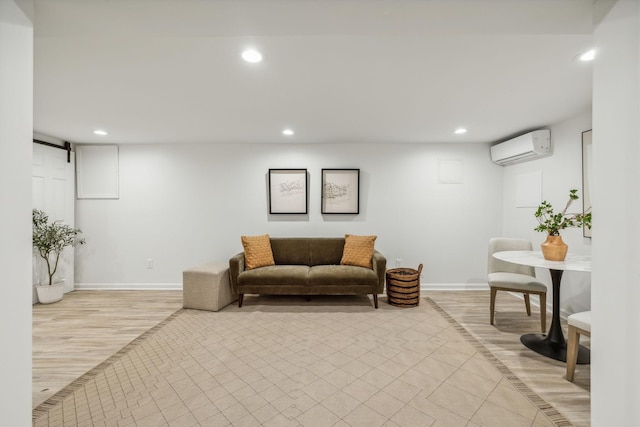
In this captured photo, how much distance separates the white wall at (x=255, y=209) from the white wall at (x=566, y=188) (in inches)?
27.9

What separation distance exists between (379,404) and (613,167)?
1790 mm

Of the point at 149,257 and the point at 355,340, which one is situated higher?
the point at 149,257

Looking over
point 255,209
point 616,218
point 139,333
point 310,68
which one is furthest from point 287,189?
point 616,218

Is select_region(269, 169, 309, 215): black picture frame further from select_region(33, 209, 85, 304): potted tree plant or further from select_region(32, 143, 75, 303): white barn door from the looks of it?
select_region(32, 143, 75, 303): white barn door

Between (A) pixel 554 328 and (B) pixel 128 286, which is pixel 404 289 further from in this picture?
(B) pixel 128 286

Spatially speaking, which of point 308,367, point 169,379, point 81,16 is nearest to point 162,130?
point 81,16

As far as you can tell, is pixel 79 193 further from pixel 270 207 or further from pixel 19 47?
pixel 19 47

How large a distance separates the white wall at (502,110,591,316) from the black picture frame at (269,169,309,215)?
10.5 ft

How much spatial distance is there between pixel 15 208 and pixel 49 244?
3463mm

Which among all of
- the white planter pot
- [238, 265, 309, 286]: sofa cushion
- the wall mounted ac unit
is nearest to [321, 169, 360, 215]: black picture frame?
[238, 265, 309, 286]: sofa cushion

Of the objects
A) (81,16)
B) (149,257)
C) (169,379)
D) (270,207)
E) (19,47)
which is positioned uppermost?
(81,16)

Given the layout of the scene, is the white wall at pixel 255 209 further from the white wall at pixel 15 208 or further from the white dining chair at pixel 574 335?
the white wall at pixel 15 208

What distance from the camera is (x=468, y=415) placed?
5.72ft

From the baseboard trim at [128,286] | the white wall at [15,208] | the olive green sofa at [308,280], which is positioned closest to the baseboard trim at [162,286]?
the baseboard trim at [128,286]
